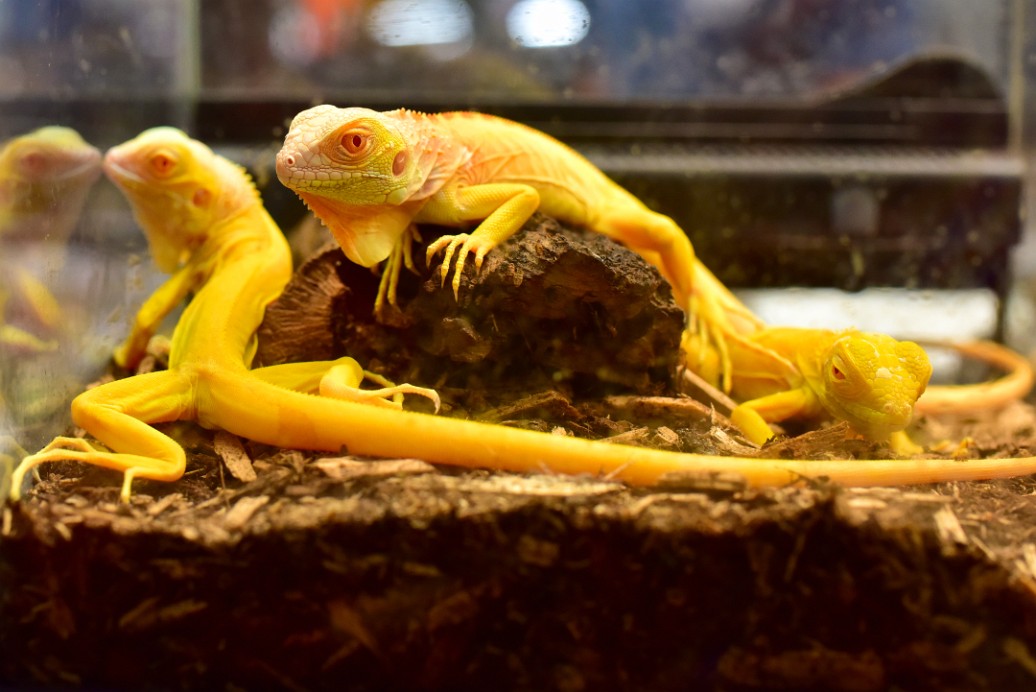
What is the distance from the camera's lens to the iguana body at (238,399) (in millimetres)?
1942

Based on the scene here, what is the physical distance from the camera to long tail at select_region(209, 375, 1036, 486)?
74.6 inches

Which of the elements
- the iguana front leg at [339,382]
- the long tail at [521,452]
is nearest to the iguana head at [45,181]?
the iguana front leg at [339,382]

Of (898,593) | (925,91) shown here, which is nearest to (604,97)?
(925,91)

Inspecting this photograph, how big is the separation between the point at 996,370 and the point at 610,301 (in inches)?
115

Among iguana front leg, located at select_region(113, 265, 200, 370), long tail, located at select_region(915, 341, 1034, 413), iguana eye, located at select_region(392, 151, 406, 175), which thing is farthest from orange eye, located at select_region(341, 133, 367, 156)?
long tail, located at select_region(915, 341, 1034, 413)

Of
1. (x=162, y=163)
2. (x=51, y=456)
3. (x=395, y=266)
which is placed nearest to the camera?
(x=51, y=456)

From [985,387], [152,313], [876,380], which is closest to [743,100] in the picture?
[985,387]

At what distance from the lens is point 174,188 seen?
298 cm

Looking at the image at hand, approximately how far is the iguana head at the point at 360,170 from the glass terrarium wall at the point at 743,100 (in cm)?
122

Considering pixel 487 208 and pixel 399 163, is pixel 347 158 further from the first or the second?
pixel 487 208

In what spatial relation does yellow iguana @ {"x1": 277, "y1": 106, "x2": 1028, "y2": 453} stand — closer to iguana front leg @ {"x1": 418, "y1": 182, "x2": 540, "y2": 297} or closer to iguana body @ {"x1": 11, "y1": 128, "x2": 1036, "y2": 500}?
iguana front leg @ {"x1": 418, "y1": 182, "x2": 540, "y2": 297}

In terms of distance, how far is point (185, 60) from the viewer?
12.3ft

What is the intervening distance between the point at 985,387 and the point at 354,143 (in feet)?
10.7

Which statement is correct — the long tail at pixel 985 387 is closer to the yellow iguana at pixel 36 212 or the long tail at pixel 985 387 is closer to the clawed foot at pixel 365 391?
the clawed foot at pixel 365 391
